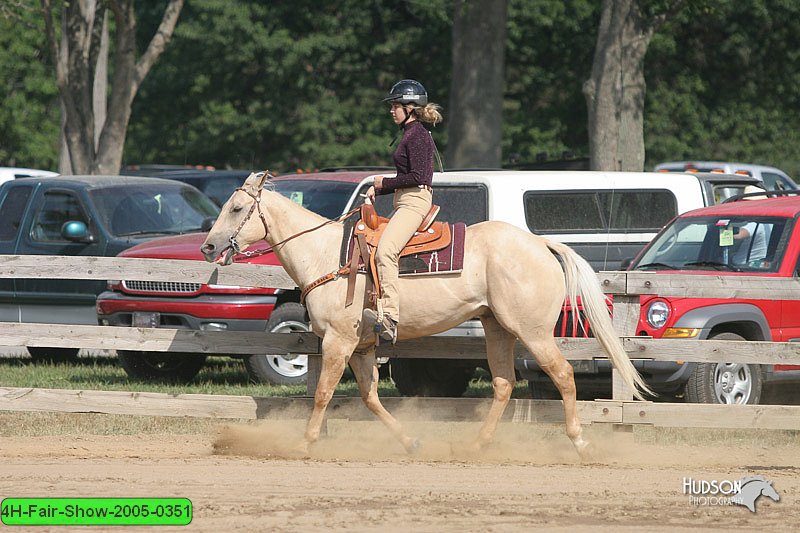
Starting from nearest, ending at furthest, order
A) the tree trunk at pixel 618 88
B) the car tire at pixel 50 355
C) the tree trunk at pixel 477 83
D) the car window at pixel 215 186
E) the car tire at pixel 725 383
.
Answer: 1. the car tire at pixel 725 383
2. the car tire at pixel 50 355
3. the tree trunk at pixel 618 88
4. the car window at pixel 215 186
5. the tree trunk at pixel 477 83

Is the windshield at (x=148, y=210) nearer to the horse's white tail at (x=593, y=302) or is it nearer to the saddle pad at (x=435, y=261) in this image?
the saddle pad at (x=435, y=261)

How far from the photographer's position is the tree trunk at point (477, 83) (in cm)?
2469

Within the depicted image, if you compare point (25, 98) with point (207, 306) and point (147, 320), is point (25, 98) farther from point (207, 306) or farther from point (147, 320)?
point (207, 306)

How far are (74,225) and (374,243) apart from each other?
614 centimetres

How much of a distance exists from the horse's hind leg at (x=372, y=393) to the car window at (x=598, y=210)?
3.19 metres

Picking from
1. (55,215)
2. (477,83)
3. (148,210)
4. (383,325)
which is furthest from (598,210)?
(477,83)

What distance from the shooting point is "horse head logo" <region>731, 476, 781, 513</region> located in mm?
7547

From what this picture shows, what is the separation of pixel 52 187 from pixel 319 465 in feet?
24.9

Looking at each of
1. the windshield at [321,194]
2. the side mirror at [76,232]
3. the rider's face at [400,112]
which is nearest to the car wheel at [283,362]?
the windshield at [321,194]

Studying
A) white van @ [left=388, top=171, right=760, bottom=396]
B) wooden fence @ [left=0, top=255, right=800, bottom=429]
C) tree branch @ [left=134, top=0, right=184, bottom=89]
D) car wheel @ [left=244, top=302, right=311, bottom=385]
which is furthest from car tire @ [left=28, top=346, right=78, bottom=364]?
tree branch @ [left=134, top=0, right=184, bottom=89]

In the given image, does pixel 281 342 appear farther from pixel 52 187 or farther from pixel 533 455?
pixel 52 187

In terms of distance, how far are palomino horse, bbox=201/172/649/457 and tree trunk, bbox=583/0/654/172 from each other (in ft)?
32.0

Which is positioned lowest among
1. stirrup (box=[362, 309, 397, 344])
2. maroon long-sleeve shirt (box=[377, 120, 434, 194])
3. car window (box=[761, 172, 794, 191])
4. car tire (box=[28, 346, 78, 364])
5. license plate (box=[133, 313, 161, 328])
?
car tire (box=[28, 346, 78, 364])

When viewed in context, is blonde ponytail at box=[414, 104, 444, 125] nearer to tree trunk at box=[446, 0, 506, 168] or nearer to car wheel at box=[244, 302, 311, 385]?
car wheel at box=[244, 302, 311, 385]
